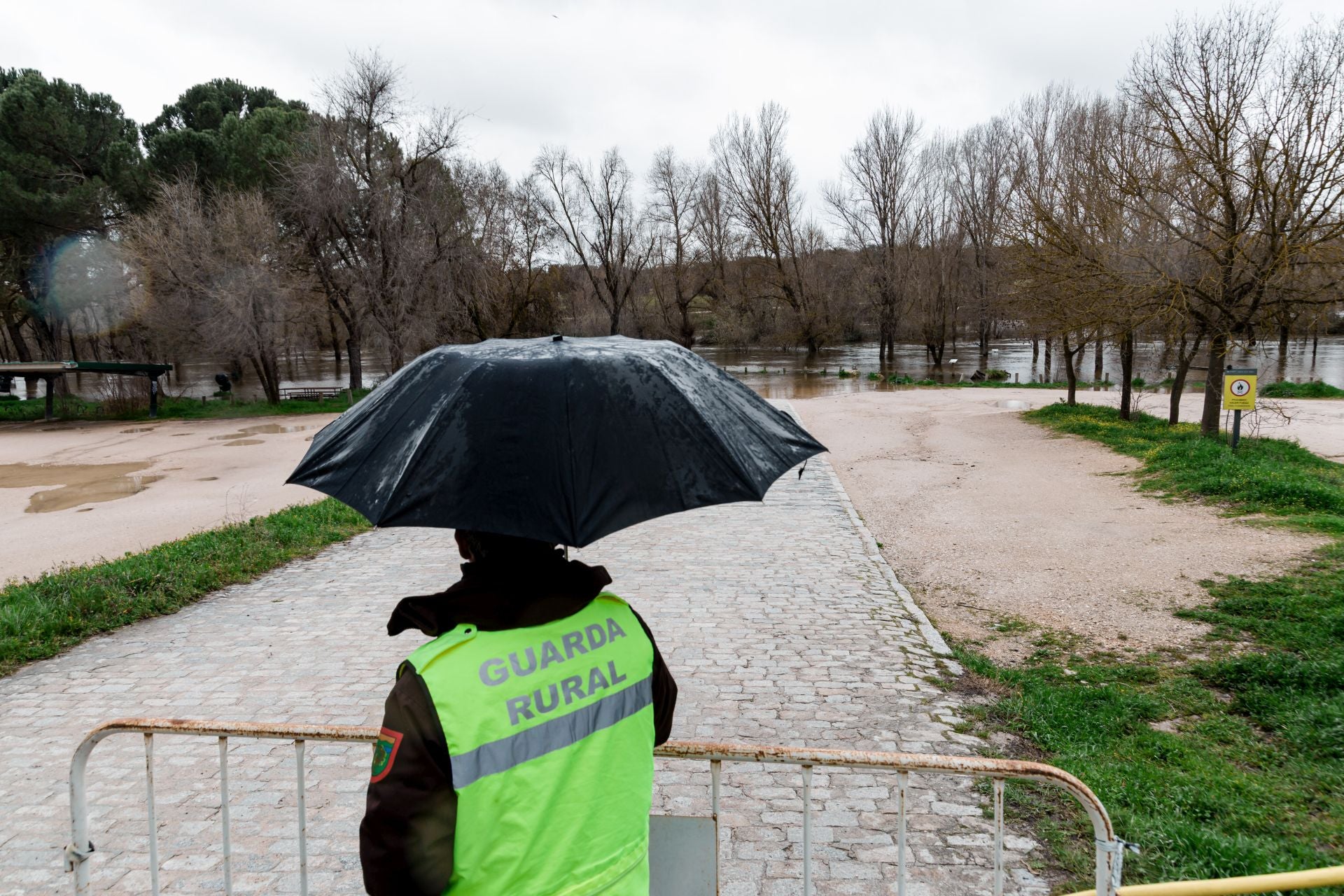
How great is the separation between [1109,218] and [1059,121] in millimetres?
20480

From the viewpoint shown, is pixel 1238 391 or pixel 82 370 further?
pixel 82 370

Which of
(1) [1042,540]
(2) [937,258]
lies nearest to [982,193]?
(2) [937,258]

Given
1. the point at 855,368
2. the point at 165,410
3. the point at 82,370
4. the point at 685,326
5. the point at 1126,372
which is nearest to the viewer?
the point at 1126,372

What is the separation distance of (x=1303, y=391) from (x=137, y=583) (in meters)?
35.8

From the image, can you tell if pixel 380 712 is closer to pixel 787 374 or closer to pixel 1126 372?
pixel 1126 372

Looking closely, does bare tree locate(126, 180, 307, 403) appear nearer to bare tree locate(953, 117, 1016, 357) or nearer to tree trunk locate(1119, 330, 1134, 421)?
tree trunk locate(1119, 330, 1134, 421)

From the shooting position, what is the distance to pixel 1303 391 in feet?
96.5

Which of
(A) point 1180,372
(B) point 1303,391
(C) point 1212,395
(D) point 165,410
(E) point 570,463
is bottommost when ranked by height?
(D) point 165,410

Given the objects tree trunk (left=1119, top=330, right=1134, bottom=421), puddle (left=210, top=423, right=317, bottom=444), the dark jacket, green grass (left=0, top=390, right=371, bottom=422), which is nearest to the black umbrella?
the dark jacket

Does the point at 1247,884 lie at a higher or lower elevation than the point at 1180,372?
lower

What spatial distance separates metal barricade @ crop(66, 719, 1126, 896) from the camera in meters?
2.31

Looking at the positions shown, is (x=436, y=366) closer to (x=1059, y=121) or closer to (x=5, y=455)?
(x=5, y=455)

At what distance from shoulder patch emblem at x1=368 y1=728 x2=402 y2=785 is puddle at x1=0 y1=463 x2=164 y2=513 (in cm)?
1646

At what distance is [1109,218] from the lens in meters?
18.8
